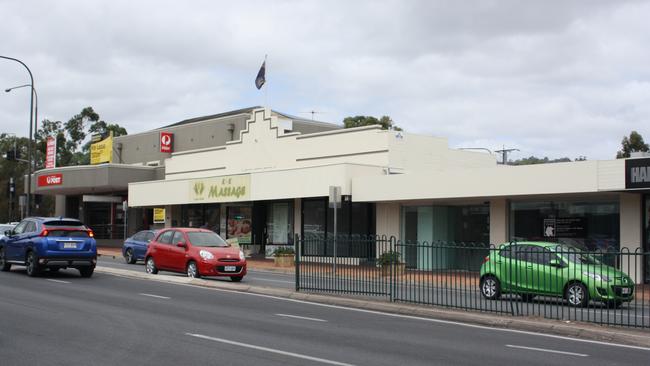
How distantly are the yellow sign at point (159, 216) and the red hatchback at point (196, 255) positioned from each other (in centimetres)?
2458

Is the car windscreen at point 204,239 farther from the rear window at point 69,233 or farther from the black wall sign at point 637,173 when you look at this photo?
the black wall sign at point 637,173

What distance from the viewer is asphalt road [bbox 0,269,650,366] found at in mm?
9438

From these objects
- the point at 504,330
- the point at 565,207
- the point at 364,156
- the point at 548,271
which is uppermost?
the point at 364,156

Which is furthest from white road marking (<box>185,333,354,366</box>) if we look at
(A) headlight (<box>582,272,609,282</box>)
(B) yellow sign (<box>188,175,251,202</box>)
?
(B) yellow sign (<box>188,175,251,202</box>)

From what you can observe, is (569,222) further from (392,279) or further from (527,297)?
(392,279)

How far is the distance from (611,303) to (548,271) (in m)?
1.48

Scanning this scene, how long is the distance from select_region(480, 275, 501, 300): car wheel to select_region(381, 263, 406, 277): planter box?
1.73 metres

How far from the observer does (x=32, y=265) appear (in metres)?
21.2

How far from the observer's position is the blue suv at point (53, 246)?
68.4 ft

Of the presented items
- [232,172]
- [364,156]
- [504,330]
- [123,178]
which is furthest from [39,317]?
[123,178]

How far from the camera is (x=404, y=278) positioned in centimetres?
1552

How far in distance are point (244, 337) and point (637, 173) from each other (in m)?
15.5

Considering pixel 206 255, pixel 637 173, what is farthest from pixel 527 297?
pixel 206 255

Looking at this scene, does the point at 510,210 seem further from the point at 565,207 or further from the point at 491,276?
the point at 491,276
